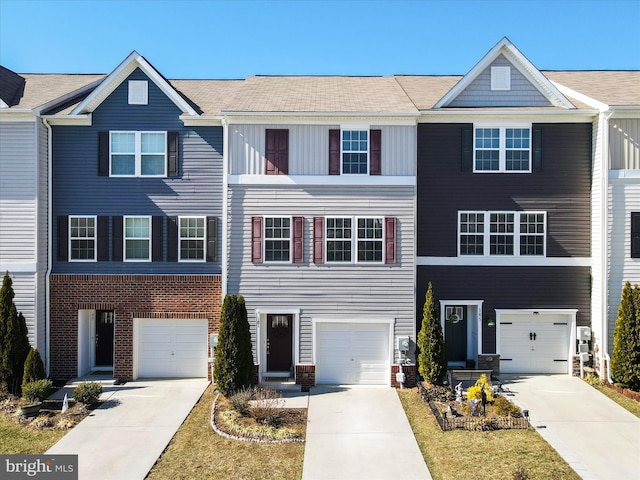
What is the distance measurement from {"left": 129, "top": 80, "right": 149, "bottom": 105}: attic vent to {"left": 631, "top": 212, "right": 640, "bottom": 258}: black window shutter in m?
16.7

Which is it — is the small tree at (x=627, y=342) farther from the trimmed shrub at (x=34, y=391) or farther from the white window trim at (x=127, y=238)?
the trimmed shrub at (x=34, y=391)

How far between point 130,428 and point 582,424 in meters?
11.7

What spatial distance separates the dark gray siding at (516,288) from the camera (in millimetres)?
15156

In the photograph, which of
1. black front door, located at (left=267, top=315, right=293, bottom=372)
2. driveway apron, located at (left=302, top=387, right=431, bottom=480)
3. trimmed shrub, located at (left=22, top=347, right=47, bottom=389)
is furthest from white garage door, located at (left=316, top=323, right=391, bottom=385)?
trimmed shrub, located at (left=22, top=347, right=47, bottom=389)

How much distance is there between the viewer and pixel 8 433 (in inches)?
446

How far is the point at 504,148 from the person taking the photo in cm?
1514

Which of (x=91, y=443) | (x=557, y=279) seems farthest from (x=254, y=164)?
(x=557, y=279)

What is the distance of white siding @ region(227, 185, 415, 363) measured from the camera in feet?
47.6

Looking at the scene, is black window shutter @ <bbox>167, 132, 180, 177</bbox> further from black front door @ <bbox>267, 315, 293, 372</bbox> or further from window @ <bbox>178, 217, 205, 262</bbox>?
black front door @ <bbox>267, 315, 293, 372</bbox>

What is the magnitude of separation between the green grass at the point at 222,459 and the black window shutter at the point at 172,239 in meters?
5.88

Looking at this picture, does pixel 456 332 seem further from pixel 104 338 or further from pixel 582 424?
pixel 104 338

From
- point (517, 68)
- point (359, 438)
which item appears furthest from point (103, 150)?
point (517, 68)

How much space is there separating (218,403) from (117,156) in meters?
8.86

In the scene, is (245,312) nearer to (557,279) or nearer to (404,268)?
(404,268)
